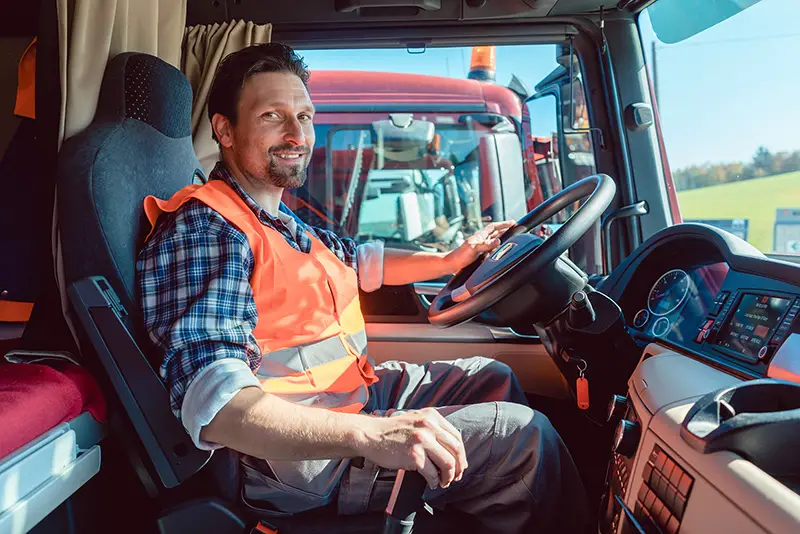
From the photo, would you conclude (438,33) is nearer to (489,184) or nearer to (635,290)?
(635,290)

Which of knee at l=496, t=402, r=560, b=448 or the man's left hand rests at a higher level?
the man's left hand

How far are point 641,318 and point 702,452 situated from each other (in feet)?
2.76

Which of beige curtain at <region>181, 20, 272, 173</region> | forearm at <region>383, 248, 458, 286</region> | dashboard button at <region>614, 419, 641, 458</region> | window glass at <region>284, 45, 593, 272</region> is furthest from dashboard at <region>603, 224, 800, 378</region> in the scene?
window glass at <region>284, 45, 593, 272</region>

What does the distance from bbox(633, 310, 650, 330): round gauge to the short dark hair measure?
107 centimetres

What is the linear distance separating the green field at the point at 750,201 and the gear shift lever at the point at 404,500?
48.3 inches

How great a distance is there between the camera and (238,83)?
1620mm

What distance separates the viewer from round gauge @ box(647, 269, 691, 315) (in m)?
1.58

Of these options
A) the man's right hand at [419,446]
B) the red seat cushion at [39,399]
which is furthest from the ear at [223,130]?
the man's right hand at [419,446]

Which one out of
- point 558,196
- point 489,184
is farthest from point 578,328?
point 489,184

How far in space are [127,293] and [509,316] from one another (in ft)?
2.88

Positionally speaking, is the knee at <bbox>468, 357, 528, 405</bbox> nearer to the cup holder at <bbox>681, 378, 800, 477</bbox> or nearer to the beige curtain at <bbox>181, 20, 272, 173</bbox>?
the cup holder at <bbox>681, 378, 800, 477</bbox>

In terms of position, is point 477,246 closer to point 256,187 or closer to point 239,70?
point 256,187

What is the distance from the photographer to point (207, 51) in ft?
6.91

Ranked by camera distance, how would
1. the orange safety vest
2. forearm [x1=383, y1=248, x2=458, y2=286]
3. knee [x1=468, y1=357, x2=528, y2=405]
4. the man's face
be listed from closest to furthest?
the orange safety vest
the man's face
knee [x1=468, y1=357, x2=528, y2=405]
forearm [x1=383, y1=248, x2=458, y2=286]
